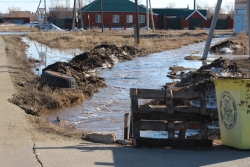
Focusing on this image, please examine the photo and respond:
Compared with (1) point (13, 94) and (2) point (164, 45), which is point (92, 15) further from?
(1) point (13, 94)

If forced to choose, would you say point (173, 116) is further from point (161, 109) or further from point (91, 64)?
point (91, 64)

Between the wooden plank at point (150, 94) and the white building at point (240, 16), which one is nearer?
the wooden plank at point (150, 94)

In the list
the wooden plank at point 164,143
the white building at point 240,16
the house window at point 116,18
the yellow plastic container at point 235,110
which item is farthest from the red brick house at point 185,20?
the wooden plank at point 164,143

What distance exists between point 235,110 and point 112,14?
77.9 meters

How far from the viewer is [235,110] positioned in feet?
24.8

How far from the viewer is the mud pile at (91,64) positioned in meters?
16.7

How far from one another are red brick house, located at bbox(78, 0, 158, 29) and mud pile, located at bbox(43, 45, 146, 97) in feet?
172

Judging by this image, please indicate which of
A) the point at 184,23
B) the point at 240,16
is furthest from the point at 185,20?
the point at 240,16

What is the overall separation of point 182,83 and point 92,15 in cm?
6983

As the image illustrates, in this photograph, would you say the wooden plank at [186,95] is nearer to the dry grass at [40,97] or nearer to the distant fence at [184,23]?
the dry grass at [40,97]

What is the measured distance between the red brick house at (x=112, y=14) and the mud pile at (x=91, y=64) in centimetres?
5240

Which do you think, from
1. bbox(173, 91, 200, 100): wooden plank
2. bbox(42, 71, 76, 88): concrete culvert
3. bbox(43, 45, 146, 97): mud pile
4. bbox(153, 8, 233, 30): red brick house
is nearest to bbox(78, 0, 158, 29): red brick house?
bbox(153, 8, 233, 30): red brick house

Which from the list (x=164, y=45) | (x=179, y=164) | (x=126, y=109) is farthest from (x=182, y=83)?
(x=164, y=45)

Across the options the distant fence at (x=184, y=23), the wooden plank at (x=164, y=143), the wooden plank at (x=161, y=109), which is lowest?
the wooden plank at (x=164, y=143)
